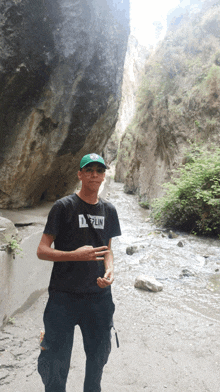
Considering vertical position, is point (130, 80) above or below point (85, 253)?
above

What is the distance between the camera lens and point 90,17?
591 cm

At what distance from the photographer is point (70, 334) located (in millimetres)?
1714

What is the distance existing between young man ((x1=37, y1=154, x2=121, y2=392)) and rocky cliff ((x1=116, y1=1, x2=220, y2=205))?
396 inches

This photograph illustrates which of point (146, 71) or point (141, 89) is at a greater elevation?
point (146, 71)

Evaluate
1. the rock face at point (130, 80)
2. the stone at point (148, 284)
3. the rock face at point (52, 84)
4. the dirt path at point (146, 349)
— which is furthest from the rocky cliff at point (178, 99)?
the rock face at point (130, 80)

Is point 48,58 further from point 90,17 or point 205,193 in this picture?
point 205,193

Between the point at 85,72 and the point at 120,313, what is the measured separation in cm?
508

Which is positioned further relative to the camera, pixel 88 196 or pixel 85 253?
pixel 88 196

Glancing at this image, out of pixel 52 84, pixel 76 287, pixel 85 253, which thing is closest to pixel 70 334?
pixel 76 287

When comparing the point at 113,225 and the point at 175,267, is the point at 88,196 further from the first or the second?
the point at 175,267

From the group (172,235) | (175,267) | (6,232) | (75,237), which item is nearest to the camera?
(75,237)

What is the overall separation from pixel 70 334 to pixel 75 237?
62 centimetres

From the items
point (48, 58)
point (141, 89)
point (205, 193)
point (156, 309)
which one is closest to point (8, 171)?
point (48, 58)

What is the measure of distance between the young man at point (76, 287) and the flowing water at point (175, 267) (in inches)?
119
